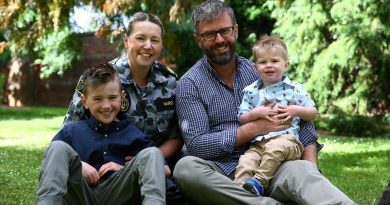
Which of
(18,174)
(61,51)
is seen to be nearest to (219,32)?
(18,174)

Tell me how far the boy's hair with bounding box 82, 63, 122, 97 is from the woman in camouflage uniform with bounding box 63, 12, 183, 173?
17 centimetres

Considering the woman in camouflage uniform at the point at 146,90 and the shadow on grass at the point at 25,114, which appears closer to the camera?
the woman in camouflage uniform at the point at 146,90

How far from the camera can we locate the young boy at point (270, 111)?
11.7ft

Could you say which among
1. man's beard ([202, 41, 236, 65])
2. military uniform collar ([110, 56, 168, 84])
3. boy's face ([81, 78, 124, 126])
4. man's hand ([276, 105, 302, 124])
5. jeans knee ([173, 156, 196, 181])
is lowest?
jeans knee ([173, 156, 196, 181])

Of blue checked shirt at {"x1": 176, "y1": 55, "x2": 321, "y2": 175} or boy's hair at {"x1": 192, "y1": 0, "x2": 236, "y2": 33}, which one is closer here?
blue checked shirt at {"x1": 176, "y1": 55, "x2": 321, "y2": 175}

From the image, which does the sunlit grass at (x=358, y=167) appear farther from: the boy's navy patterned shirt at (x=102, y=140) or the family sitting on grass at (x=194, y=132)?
the boy's navy patterned shirt at (x=102, y=140)

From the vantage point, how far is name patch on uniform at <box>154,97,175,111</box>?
13.2ft

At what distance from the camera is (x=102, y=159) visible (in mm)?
3623

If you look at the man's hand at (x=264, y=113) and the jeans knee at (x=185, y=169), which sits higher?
the man's hand at (x=264, y=113)

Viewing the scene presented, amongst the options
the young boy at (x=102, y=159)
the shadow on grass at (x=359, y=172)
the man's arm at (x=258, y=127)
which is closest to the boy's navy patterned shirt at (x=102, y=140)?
the young boy at (x=102, y=159)

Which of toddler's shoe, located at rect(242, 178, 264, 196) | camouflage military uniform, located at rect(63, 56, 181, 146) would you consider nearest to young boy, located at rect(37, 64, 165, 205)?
camouflage military uniform, located at rect(63, 56, 181, 146)

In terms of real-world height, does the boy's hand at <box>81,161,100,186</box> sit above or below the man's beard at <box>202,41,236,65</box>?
below

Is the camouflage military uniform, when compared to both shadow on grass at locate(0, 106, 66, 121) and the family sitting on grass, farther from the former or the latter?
shadow on grass at locate(0, 106, 66, 121)

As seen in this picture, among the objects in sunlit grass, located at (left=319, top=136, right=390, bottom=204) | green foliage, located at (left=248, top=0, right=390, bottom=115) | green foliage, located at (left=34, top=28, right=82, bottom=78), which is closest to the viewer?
sunlit grass, located at (left=319, top=136, right=390, bottom=204)
